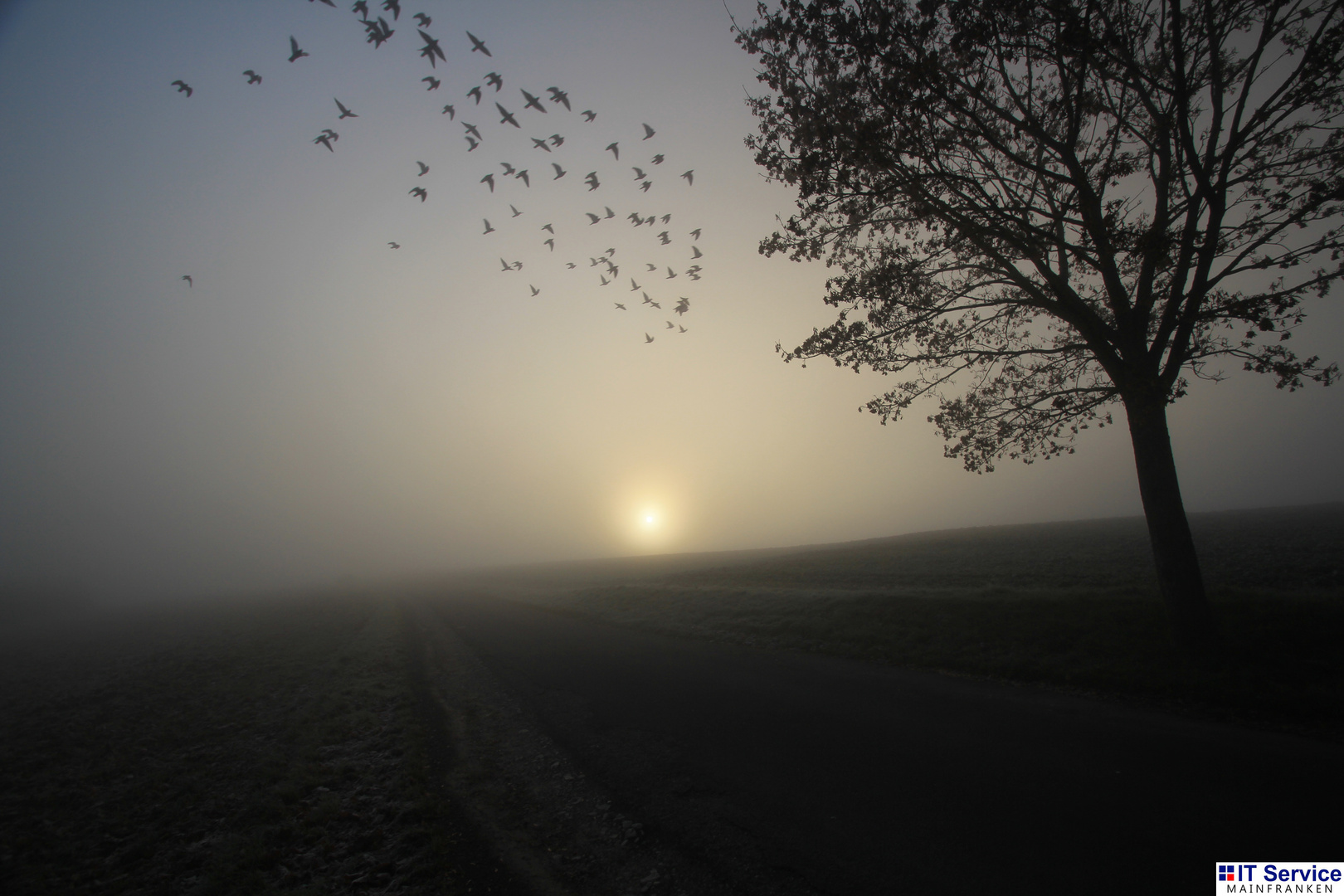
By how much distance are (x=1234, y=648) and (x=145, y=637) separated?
51123 millimetres

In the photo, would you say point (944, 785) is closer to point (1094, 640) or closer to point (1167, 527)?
point (1094, 640)

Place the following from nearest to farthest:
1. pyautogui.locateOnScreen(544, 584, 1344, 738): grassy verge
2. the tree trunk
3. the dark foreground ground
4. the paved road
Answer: the paved road
the dark foreground ground
pyautogui.locateOnScreen(544, 584, 1344, 738): grassy verge
the tree trunk

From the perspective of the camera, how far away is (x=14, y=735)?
42.9 feet

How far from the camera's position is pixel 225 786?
29.6 ft

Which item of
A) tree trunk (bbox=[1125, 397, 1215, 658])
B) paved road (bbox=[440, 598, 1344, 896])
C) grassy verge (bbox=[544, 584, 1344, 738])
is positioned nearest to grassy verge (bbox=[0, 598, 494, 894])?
paved road (bbox=[440, 598, 1344, 896])

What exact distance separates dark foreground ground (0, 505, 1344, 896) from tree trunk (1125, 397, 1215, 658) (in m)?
0.75

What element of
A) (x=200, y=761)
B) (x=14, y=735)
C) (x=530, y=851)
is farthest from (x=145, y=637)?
(x=530, y=851)

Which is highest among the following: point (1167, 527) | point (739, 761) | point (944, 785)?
point (1167, 527)

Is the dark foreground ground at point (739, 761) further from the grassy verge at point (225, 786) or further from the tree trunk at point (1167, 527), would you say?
the tree trunk at point (1167, 527)

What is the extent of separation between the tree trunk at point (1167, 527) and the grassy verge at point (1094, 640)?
1.72 ft

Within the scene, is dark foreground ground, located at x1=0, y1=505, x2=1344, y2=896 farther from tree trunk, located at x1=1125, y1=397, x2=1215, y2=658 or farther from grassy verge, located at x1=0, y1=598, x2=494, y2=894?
tree trunk, located at x1=1125, y1=397, x2=1215, y2=658

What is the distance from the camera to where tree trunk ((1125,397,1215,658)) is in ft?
36.3

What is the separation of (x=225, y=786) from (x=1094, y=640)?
18469 mm

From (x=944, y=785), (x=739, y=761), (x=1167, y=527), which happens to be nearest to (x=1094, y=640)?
(x=1167, y=527)
